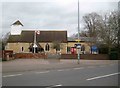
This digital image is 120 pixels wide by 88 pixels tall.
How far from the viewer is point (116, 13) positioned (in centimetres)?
6391

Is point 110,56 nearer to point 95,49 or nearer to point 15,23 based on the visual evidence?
point 95,49

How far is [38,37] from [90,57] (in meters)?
36.8

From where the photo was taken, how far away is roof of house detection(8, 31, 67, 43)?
9525 cm

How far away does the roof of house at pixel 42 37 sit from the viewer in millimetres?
95250

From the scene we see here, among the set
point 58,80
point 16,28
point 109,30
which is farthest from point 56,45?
point 58,80

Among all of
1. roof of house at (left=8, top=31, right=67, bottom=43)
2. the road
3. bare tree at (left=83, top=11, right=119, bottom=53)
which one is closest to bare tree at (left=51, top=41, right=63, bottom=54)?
roof of house at (left=8, top=31, right=67, bottom=43)

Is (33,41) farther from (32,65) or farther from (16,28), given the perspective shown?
(32,65)

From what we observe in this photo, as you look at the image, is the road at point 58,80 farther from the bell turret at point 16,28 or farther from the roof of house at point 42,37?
the bell turret at point 16,28

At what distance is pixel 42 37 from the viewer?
3824 inches

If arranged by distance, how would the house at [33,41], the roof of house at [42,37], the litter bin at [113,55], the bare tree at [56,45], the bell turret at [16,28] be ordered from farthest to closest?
the bell turret at [16,28]
the roof of house at [42,37]
the house at [33,41]
the bare tree at [56,45]
the litter bin at [113,55]

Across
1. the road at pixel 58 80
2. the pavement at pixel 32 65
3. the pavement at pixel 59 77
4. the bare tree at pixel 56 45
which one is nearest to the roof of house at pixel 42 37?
the bare tree at pixel 56 45

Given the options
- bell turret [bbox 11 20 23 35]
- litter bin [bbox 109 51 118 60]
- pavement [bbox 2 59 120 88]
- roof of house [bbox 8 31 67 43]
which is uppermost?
bell turret [bbox 11 20 23 35]

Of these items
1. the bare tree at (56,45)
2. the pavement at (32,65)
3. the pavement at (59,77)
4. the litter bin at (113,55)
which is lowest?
the pavement at (59,77)

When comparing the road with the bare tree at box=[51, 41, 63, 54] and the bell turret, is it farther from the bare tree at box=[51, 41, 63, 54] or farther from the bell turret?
the bell turret
